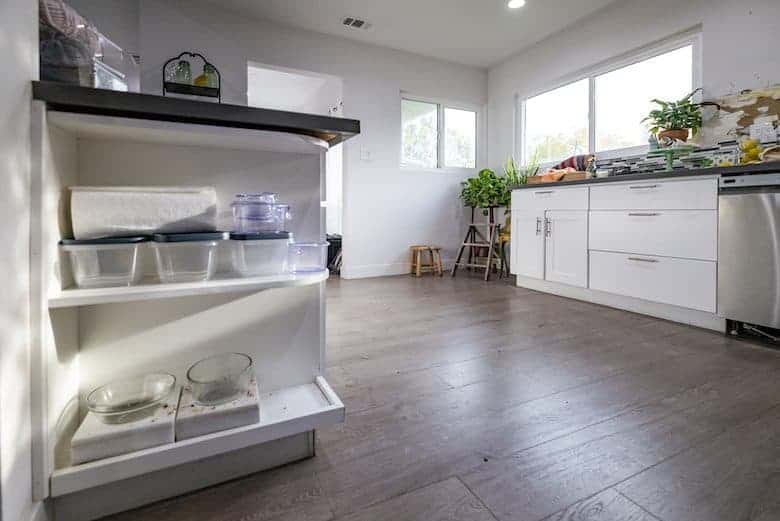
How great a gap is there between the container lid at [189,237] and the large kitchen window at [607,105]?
3735mm

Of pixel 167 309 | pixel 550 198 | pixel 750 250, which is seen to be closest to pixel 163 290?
pixel 167 309

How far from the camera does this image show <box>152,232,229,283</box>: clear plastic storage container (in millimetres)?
891

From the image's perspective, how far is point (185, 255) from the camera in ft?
3.01

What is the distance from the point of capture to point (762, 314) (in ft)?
6.72

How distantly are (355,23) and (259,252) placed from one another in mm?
3741

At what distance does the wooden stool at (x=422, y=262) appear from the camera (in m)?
4.54

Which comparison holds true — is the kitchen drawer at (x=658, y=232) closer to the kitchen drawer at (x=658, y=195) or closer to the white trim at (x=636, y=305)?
the kitchen drawer at (x=658, y=195)

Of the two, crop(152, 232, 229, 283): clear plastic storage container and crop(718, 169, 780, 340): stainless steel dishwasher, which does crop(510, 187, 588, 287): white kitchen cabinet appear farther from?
crop(152, 232, 229, 283): clear plastic storage container

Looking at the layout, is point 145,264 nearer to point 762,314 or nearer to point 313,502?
point 313,502

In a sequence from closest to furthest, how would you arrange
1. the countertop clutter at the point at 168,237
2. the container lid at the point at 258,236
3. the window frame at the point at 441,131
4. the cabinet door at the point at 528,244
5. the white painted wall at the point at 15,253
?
the white painted wall at the point at 15,253 → the countertop clutter at the point at 168,237 → the container lid at the point at 258,236 → the cabinet door at the point at 528,244 → the window frame at the point at 441,131

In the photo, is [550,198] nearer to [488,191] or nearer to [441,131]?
[488,191]

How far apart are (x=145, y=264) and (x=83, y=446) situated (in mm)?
413

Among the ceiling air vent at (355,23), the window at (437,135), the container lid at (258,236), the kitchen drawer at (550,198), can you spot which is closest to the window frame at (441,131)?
the window at (437,135)

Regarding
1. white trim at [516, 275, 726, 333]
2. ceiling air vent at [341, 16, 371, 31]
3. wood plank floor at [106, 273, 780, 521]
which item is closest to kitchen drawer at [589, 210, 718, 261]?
white trim at [516, 275, 726, 333]
